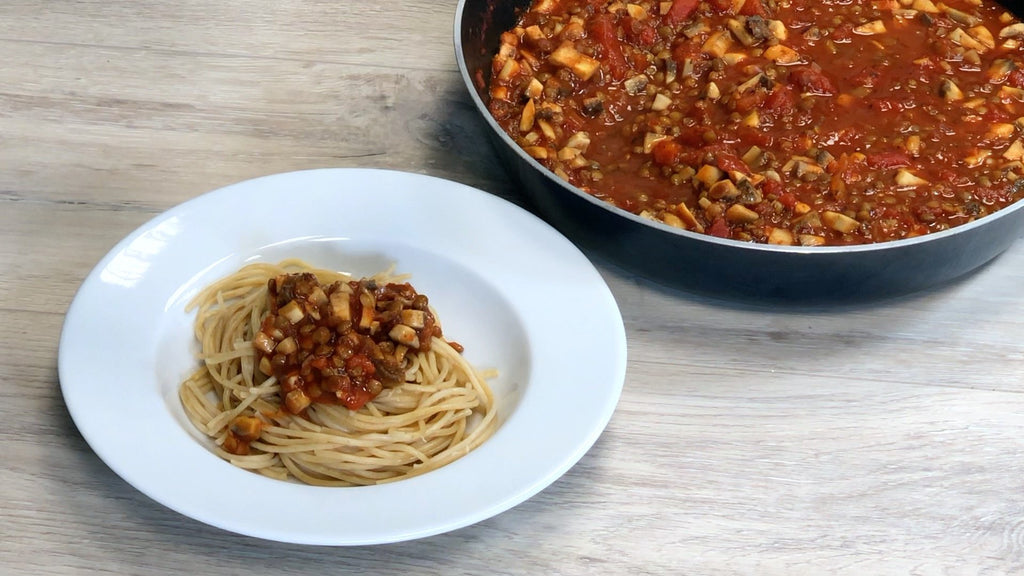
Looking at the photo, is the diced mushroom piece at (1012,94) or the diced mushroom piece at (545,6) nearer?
the diced mushroom piece at (1012,94)

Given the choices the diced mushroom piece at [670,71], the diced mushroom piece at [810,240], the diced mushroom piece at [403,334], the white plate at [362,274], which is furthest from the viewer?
the diced mushroom piece at [670,71]

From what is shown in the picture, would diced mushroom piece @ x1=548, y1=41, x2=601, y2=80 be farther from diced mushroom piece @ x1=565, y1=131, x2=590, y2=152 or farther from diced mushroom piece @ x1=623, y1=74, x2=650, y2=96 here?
diced mushroom piece @ x1=565, y1=131, x2=590, y2=152

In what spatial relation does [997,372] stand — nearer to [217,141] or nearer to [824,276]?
[824,276]

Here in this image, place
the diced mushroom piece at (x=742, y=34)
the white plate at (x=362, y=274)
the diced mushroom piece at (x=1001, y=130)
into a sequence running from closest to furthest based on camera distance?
the white plate at (x=362, y=274)
the diced mushroom piece at (x=1001, y=130)
the diced mushroom piece at (x=742, y=34)

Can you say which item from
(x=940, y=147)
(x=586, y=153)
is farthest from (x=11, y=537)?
(x=940, y=147)

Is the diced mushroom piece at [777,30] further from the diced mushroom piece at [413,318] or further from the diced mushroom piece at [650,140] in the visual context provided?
the diced mushroom piece at [413,318]

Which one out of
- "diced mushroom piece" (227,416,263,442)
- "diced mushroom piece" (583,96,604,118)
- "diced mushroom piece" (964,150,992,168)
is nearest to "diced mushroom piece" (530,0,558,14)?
"diced mushroom piece" (583,96,604,118)

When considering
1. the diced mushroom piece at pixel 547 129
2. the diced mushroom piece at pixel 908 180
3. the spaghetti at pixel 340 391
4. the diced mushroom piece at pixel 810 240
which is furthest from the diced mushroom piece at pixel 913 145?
the spaghetti at pixel 340 391

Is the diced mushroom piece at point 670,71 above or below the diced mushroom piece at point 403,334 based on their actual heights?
above
